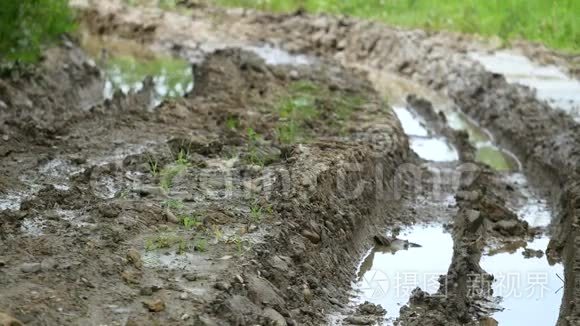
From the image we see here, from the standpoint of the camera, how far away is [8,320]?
5.07 m

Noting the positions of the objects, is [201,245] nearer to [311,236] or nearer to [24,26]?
[311,236]

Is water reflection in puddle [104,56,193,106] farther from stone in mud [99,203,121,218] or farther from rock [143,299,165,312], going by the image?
rock [143,299,165,312]

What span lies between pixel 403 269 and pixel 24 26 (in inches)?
259

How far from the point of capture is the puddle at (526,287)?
25.8ft

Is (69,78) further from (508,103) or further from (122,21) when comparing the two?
(122,21)

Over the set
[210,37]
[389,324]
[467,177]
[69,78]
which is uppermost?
[210,37]

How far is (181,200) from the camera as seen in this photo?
806 cm

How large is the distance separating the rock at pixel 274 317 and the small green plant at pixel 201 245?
32.2 inches

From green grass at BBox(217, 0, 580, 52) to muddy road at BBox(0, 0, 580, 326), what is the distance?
1672 millimetres

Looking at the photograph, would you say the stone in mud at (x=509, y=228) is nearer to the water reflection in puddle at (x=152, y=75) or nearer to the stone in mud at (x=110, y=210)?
the stone in mud at (x=110, y=210)

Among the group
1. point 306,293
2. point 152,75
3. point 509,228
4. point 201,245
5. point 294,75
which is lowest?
point 306,293

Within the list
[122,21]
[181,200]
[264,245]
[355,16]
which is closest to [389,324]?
[264,245]

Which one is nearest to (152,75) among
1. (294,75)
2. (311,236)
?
(294,75)

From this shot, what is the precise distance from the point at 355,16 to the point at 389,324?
15736 mm
